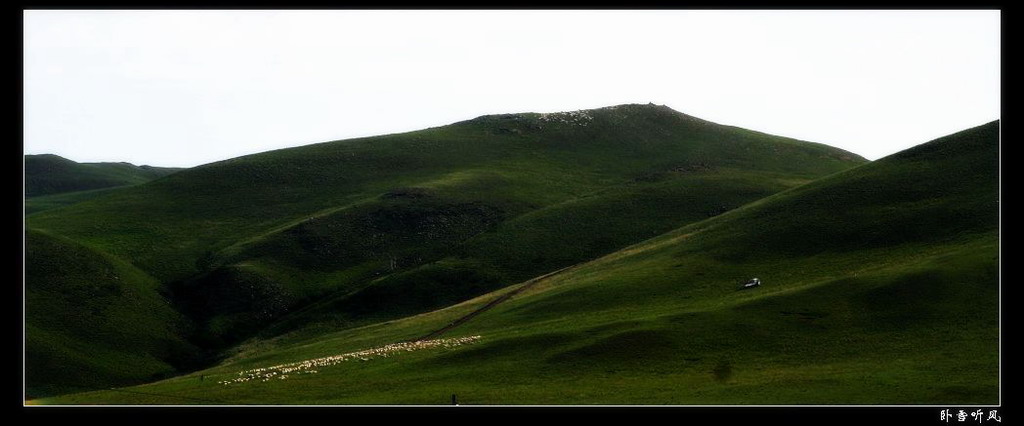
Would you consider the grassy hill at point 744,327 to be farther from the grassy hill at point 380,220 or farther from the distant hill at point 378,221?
the grassy hill at point 380,220

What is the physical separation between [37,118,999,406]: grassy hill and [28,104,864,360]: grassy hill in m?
15.3

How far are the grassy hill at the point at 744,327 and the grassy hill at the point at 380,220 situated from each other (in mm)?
15258

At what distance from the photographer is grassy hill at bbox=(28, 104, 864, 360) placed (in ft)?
399

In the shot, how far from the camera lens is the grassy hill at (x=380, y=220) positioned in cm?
12162

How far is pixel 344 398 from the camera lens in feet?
193

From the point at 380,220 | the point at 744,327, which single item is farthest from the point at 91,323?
the point at 744,327

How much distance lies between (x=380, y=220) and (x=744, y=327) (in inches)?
3641

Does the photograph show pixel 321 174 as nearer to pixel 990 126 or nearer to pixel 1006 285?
pixel 990 126

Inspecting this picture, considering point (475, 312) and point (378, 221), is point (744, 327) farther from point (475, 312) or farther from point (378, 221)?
point (378, 221)

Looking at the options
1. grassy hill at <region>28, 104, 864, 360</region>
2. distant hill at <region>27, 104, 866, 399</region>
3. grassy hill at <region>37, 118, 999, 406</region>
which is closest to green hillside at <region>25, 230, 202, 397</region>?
distant hill at <region>27, 104, 866, 399</region>

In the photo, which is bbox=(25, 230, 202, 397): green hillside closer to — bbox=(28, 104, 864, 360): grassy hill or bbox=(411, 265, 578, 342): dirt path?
bbox=(28, 104, 864, 360): grassy hill

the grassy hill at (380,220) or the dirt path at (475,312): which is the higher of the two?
the grassy hill at (380,220)

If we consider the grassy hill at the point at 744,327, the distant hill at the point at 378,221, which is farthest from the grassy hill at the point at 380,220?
the grassy hill at the point at 744,327
